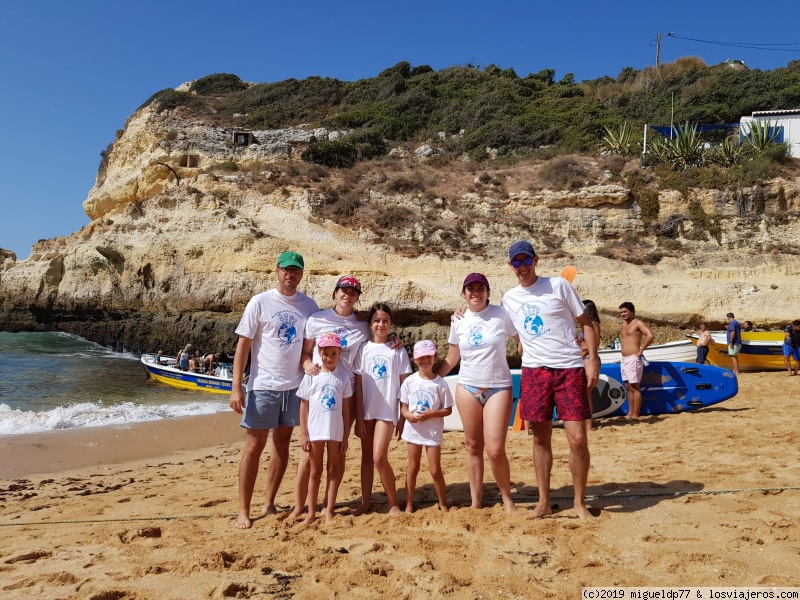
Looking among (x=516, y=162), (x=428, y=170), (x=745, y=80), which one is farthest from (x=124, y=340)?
(x=745, y=80)

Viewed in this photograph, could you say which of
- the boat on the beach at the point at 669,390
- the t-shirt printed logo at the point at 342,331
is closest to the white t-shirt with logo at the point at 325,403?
the t-shirt printed logo at the point at 342,331

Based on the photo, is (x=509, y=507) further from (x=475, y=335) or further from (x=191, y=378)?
(x=191, y=378)

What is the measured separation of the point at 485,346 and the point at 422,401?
0.59m

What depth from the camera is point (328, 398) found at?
3.84 metres

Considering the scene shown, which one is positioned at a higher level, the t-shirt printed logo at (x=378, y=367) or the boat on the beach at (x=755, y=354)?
the t-shirt printed logo at (x=378, y=367)

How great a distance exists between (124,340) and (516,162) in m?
17.9

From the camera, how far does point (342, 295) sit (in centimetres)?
400

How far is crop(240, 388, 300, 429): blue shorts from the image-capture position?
13.0ft

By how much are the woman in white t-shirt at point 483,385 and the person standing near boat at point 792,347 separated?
36.3 ft

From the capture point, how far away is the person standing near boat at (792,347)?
39.3ft

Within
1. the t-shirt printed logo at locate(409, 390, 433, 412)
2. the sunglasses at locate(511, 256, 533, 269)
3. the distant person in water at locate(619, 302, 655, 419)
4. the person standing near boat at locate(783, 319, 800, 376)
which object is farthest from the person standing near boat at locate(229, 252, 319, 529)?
the person standing near boat at locate(783, 319, 800, 376)

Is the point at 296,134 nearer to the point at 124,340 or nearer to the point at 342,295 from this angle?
the point at 124,340

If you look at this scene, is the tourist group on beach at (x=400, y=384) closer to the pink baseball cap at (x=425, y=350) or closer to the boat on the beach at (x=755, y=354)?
the pink baseball cap at (x=425, y=350)

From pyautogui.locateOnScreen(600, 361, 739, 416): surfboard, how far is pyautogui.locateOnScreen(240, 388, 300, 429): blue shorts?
17.4 feet
